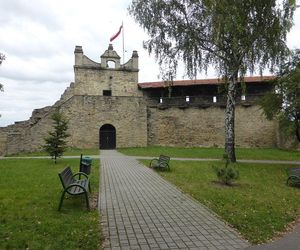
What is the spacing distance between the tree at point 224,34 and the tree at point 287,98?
108cm

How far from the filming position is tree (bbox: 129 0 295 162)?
1686cm

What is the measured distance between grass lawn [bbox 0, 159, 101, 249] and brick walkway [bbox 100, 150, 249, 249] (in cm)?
36

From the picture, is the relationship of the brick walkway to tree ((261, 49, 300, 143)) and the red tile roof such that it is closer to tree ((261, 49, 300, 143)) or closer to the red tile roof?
tree ((261, 49, 300, 143))

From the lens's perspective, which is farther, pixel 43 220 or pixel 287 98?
pixel 287 98

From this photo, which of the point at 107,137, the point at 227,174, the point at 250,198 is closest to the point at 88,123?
the point at 107,137

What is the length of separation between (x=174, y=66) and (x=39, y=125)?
14.9 metres

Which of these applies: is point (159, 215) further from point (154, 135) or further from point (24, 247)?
point (154, 135)

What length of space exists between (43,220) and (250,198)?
18.2 ft

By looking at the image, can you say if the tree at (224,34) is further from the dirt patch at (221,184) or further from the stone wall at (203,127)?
the stone wall at (203,127)

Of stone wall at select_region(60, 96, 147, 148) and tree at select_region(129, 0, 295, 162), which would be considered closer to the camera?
tree at select_region(129, 0, 295, 162)

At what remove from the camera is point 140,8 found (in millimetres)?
19797

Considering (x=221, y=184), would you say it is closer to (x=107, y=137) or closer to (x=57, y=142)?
(x=57, y=142)

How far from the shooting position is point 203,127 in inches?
1350

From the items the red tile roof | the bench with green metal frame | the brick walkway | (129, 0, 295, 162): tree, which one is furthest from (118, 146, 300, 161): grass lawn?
the brick walkway
